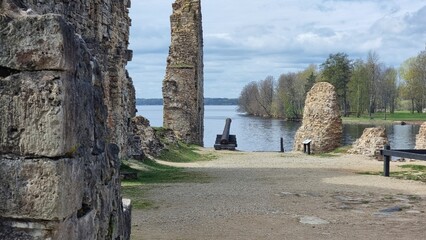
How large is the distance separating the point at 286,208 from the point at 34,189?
23.3 ft

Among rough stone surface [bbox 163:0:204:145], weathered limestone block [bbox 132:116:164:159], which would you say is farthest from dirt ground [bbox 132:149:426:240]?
rough stone surface [bbox 163:0:204:145]

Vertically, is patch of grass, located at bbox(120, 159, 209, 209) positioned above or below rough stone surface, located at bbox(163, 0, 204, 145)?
below

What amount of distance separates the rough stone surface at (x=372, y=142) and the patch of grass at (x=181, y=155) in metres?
5.88

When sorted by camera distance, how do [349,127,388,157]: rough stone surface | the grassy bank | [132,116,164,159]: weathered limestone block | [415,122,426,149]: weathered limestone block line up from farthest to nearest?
[415,122,426,149]: weathered limestone block, [349,127,388,157]: rough stone surface, [132,116,164,159]: weathered limestone block, the grassy bank

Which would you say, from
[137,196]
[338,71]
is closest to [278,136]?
[338,71]

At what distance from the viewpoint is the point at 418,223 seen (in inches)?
335

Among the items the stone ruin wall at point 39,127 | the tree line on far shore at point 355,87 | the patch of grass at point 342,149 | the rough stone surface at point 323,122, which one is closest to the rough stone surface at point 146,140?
the rough stone surface at point 323,122

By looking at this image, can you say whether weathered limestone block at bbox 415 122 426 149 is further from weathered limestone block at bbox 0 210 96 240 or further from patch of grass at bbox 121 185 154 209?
weathered limestone block at bbox 0 210 96 240

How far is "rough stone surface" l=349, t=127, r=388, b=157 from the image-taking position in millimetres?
22281

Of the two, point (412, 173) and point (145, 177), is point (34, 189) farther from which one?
point (412, 173)

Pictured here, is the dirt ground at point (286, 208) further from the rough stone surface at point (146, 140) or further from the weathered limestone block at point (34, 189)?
the rough stone surface at point (146, 140)

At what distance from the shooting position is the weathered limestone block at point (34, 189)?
3.39 meters

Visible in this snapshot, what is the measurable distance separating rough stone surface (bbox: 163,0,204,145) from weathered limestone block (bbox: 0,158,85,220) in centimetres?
2615

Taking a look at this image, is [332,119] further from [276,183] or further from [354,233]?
[354,233]
